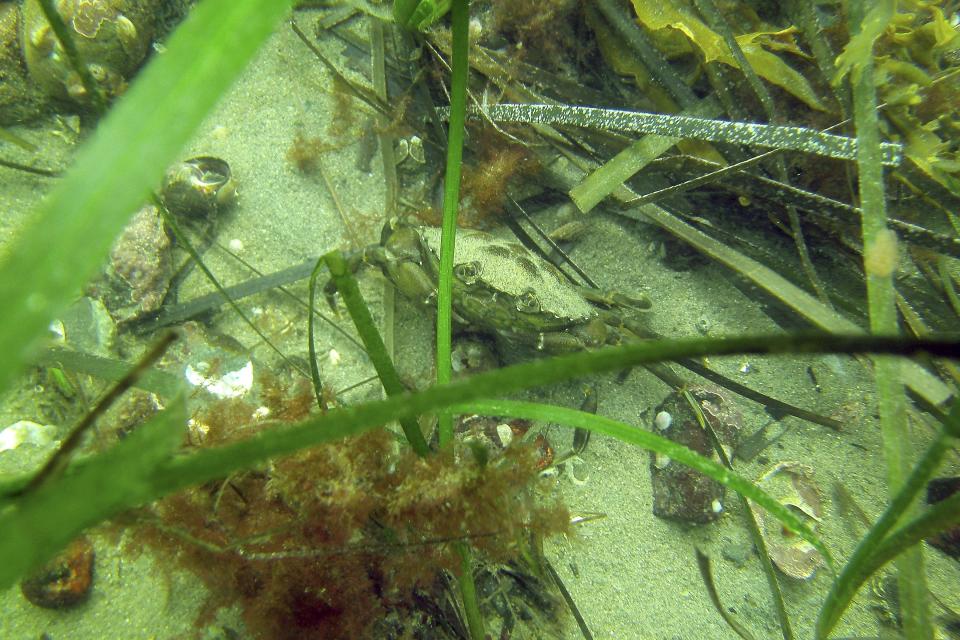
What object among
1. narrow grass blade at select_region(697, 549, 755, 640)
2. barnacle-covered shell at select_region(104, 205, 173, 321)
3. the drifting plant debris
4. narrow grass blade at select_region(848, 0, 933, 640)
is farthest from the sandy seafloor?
narrow grass blade at select_region(848, 0, 933, 640)

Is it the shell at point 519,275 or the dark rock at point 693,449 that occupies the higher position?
the shell at point 519,275

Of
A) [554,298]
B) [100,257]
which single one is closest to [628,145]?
[554,298]

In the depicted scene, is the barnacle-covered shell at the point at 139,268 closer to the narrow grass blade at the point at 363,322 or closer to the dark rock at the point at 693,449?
the narrow grass blade at the point at 363,322

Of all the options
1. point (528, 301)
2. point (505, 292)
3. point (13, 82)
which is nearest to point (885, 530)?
point (528, 301)

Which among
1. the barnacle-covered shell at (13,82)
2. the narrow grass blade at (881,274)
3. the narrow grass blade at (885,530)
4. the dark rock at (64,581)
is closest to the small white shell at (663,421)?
the narrow grass blade at (881,274)

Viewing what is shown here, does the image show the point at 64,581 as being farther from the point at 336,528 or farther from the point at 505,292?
the point at 505,292

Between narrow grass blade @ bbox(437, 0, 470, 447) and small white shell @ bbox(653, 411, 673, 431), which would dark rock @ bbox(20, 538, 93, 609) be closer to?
narrow grass blade @ bbox(437, 0, 470, 447)

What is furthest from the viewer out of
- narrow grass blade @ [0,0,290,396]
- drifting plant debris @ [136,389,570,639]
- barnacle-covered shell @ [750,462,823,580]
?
barnacle-covered shell @ [750,462,823,580]
